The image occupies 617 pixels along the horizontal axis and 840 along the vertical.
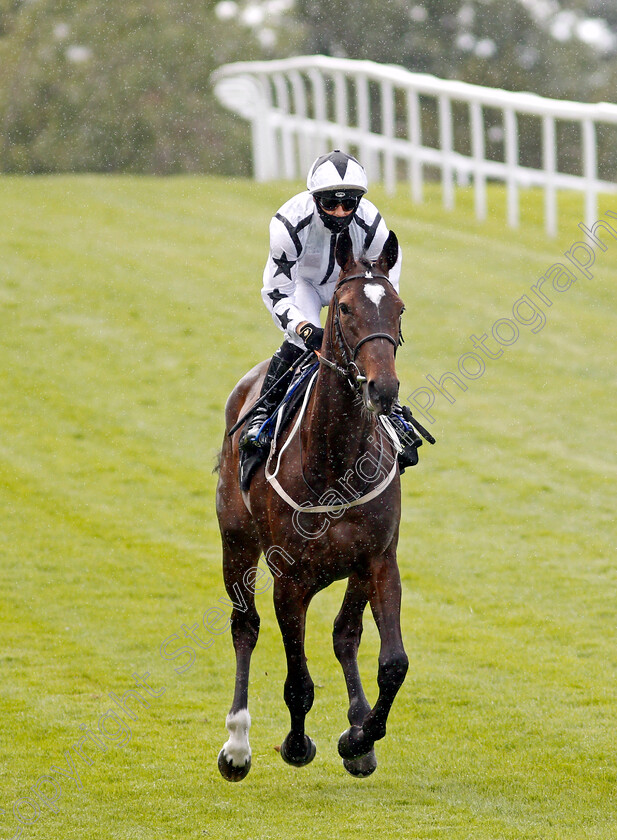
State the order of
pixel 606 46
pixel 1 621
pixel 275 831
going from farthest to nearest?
pixel 606 46
pixel 1 621
pixel 275 831

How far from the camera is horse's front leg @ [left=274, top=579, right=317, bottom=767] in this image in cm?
548

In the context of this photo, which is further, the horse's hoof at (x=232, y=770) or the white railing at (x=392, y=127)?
the white railing at (x=392, y=127)

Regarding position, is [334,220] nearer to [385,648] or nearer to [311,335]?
[311,335]

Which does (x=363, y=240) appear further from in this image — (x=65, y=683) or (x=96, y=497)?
(x=96, y=497)

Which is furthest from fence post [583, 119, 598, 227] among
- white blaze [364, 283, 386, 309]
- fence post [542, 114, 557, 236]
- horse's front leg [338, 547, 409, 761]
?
white blaze [364, 283, 386, 309]

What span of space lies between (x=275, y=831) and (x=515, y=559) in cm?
446

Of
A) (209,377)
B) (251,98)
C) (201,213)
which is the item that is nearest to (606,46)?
(251,98)

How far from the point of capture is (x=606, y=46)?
4009cm

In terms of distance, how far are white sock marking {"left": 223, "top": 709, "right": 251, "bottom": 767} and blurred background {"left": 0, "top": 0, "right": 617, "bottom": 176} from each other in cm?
2982

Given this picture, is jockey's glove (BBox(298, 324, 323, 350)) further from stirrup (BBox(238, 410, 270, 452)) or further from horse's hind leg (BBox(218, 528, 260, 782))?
horse's hind leg (BBox(218, 528, 260, 782))

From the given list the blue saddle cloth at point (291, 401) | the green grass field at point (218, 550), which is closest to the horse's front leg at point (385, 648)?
the green grass field at point (218, 550)

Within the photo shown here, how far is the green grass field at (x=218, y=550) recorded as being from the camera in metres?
6.04

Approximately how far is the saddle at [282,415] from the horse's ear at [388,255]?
0.82m

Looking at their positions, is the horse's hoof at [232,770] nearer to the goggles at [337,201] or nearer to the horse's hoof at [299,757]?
the horse's hoof at [299,757]
